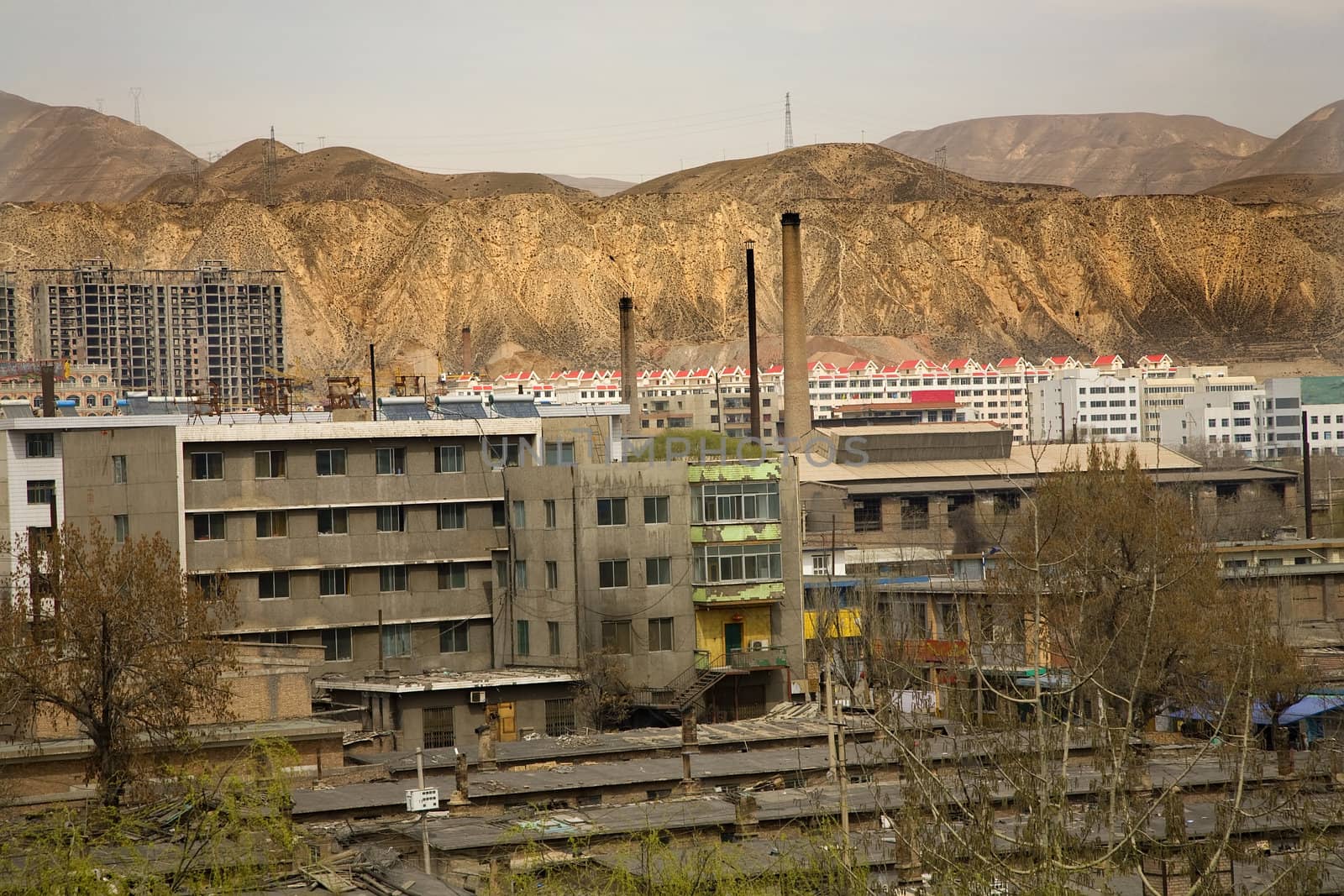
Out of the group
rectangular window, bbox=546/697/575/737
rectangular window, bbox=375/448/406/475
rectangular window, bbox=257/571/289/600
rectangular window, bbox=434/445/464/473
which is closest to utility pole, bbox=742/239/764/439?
rectangular window, bbox=434/445/464/473

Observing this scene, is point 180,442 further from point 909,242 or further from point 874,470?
point 909,242

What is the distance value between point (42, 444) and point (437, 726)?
40.8 ft

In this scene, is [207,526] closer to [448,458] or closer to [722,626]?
[448,458]

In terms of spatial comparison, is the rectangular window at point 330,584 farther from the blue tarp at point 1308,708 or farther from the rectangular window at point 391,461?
the blue tarp at point 1308,708

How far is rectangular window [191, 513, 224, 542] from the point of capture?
117ft

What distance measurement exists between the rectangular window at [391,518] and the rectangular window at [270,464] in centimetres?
230

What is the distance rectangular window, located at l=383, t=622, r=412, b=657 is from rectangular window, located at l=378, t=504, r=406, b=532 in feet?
6.90

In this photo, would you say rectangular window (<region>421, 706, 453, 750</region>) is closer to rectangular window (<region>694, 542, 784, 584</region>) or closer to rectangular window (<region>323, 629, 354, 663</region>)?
rectangular window (<region>323, 629, 354, 663</region>)

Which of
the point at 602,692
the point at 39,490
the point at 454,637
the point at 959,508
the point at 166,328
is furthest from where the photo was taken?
the point at 166,328

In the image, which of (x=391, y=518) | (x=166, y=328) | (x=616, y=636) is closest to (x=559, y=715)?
(x=616, y=636)

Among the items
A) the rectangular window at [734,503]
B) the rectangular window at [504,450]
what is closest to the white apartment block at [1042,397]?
the rectangular window at [504,450]

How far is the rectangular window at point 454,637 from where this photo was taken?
3678 cm

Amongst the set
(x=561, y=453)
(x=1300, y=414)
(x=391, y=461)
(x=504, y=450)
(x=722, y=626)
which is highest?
(x=504, y=450)

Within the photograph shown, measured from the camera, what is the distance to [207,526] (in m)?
35.7
